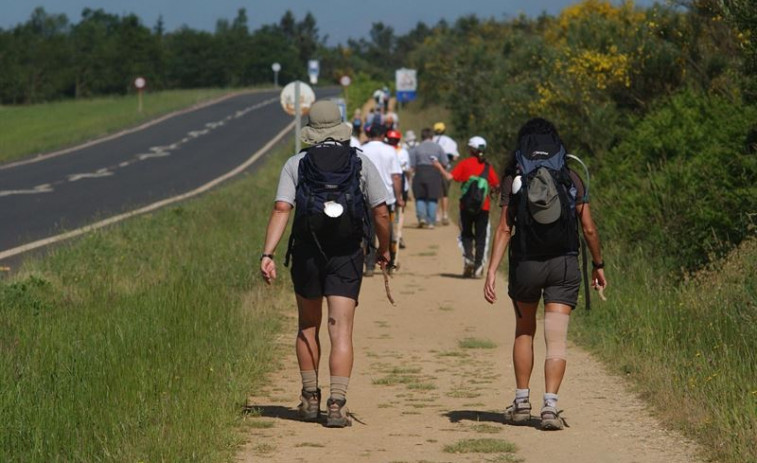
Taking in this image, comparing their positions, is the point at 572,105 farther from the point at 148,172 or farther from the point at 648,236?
the point at 148,172

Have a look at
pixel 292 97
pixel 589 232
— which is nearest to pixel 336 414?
pixel 589 232

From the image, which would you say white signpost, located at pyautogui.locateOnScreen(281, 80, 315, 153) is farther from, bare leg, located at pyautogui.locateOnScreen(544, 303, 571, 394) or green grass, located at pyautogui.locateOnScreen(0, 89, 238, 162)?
green grass, located at pyautogui.locateOnScreen(0, 89, 238, 162)

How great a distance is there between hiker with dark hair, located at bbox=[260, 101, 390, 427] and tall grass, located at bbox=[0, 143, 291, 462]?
72cm

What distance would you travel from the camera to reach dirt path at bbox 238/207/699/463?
A: 7691 mm

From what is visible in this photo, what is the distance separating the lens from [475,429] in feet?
27.3

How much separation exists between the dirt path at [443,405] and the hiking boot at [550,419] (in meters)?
0.05

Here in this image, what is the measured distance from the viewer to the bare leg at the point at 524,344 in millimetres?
8523

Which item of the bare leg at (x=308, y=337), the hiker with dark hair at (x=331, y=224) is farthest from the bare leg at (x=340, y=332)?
the bare leg at (x=308, y=337)

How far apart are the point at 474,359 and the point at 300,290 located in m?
3.34

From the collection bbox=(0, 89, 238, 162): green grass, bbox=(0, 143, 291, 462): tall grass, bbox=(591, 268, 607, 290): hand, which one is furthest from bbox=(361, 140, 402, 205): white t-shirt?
bbox=(0, 89, 238, 162): green grass

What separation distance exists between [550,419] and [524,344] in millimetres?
581

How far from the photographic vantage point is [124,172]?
132ft

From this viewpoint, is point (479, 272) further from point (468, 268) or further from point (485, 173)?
point (485, 173)

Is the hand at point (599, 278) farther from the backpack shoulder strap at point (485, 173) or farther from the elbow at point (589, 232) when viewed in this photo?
the backpack shoulder strap at point (485, 173)
